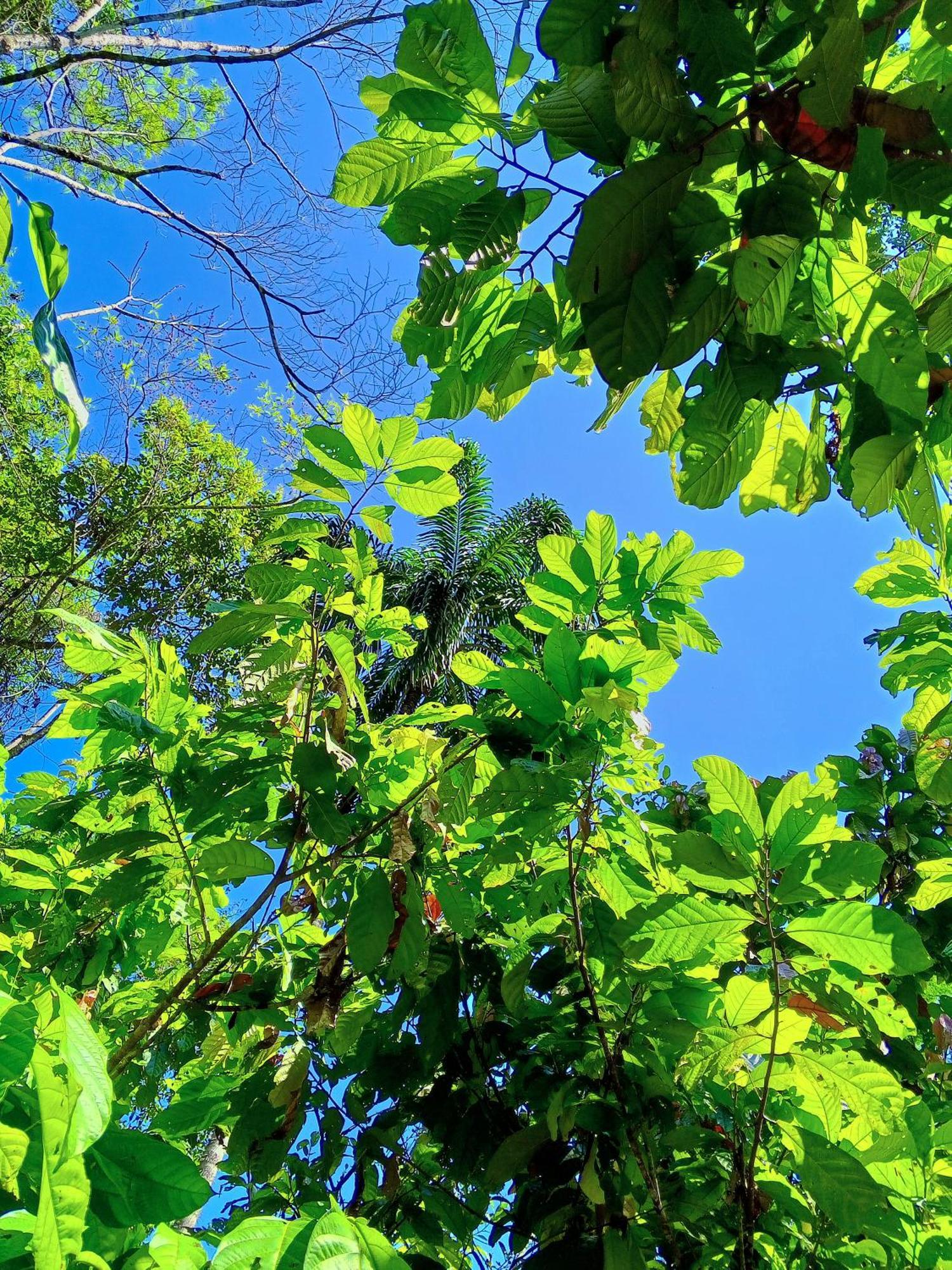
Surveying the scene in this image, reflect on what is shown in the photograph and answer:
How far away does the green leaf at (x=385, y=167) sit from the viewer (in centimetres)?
78

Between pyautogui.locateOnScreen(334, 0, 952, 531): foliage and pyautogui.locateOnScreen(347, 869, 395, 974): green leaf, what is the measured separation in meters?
0.68

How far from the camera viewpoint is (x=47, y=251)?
1.69 feet

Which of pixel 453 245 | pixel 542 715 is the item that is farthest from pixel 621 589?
pixel 453 245

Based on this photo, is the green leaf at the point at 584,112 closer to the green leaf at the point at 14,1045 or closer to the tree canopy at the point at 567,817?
the tree canopy at the point at 567,817

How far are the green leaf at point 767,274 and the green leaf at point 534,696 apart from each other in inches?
20.9

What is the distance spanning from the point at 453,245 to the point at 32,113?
6.98 metres

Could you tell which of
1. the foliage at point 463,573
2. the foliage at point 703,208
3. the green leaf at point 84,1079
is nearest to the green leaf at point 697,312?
the foliage at point 703,208

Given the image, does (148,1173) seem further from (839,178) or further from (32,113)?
(32,113)

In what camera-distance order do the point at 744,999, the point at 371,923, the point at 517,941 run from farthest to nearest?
the point at 517,941
the point at 371,923
the point at 744,999

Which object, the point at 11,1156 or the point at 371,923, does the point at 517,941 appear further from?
the point at 11,1156

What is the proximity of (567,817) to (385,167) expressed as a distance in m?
0.80

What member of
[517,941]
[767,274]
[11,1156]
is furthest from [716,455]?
[517,941]

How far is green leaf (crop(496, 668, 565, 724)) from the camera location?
1051mm

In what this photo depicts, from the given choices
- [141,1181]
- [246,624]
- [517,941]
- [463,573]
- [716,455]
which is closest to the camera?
[141,1181]
